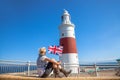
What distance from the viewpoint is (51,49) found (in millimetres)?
16453

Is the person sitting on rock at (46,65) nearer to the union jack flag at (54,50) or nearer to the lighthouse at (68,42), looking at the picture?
the union jack flag at (54,50)

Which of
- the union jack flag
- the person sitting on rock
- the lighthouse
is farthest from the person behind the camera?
the lighthouse

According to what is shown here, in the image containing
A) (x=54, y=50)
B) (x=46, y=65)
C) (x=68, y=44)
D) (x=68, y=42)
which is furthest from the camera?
(x=68, y=42)

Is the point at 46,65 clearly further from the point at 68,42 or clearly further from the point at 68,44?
the point at 68,42

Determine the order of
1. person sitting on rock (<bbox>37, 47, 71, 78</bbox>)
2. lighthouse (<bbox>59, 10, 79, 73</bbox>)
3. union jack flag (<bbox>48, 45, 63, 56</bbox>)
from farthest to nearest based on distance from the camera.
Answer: lighthouse (<bbox>59, 10, 79, 73</bbox>) → union jack flag (<bbox>48, 45, 63, 56</bbox>) → person sitting on rock (<bbox>37, 47, 71, 78</bbox>)

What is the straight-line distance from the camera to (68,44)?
63.7 feet

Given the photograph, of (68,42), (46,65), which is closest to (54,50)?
(68,42)

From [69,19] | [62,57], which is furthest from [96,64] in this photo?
[69,19]

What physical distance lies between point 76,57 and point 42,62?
49.4 feet

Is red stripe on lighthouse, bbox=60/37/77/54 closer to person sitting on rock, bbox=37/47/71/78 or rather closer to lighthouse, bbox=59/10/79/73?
lighthouse, bbox=59/10/79/73

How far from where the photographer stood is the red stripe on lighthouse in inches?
759

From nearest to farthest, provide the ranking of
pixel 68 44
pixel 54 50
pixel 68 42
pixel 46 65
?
pixel 46 65
pixel 54 50
pixel 68 44
pixel 68 42

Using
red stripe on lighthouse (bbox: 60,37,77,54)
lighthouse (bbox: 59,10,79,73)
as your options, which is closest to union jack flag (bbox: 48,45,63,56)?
red stripe on lighthouse (bbox: 60,37,77,54)

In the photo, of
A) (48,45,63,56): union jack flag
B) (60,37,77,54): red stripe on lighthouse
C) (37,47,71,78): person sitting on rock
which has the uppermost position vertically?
(60,37,77,54): red stripe on lighthouse
